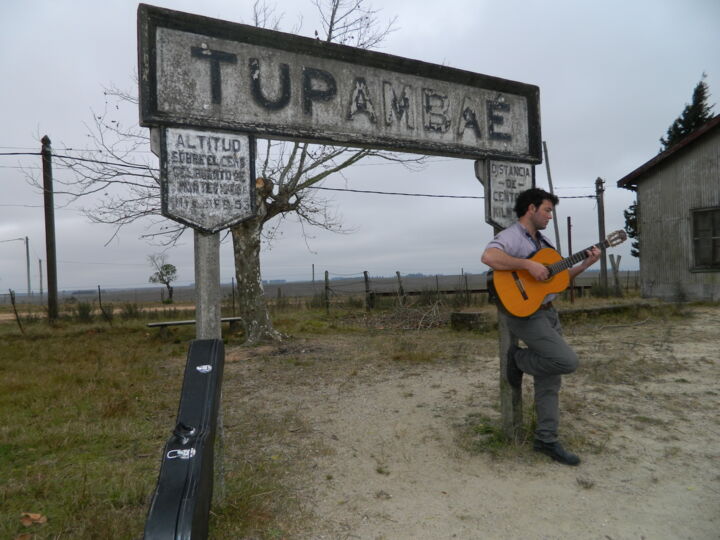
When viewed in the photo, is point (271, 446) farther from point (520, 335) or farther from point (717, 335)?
point (717, 335)

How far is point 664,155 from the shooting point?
13070 mm

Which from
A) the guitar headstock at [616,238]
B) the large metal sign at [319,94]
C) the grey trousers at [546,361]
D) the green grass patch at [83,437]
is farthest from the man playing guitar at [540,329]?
the green grass patch at [83,437]

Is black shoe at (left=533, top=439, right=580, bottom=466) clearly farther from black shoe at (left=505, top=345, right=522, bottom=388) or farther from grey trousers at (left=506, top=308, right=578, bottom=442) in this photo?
black shoe at (left=505, top=345, right=522, bottom=388)

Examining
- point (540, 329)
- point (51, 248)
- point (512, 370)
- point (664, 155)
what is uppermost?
point (664, 155)

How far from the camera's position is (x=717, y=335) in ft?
26.4

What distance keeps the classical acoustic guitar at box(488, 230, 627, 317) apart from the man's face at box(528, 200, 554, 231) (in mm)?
224

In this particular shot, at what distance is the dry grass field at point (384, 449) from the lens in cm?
254

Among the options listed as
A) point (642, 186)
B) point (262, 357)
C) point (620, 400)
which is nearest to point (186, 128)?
point (620, 400)

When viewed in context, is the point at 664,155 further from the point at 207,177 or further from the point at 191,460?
the point at 191,460

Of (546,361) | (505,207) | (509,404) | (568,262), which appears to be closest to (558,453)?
(509,404)

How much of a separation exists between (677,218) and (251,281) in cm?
1169

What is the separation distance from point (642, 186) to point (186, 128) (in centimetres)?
1486

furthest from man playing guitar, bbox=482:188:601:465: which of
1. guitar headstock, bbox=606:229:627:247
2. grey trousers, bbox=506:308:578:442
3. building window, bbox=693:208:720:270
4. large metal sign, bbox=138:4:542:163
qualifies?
building window, bbox=693:208:720:270

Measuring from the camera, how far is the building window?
40.4ft
